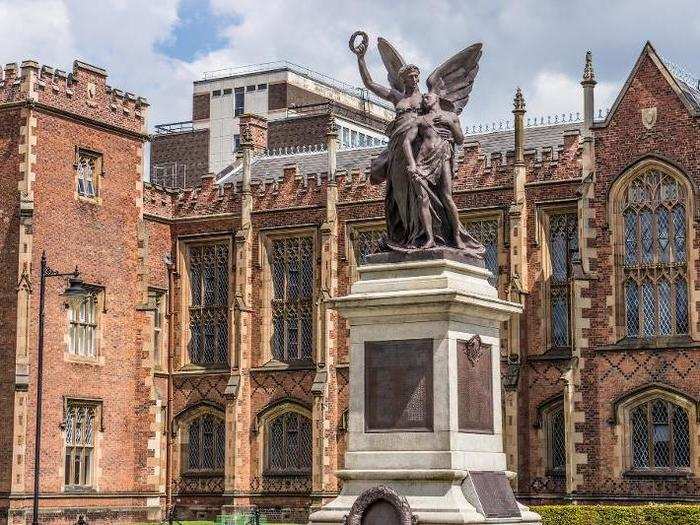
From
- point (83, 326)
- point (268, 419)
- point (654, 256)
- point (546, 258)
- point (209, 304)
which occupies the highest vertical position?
point (546, 258)

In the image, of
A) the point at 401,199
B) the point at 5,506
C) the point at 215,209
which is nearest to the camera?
the point at 401,199

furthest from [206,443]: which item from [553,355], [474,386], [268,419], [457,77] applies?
[474,386]

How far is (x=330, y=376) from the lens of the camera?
46.6m

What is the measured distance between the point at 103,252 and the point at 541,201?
12842mm

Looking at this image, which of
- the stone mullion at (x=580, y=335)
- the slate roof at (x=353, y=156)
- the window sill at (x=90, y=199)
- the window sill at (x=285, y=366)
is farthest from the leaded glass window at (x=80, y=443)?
the stone mullion at (x=580, y=335)

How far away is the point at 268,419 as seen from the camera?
4812 cm

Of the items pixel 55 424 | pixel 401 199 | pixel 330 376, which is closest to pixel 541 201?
pixel 330 376

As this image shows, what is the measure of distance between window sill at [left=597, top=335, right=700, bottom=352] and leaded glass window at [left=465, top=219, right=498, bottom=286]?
5.32 m

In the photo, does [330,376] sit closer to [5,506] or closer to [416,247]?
[5,506]

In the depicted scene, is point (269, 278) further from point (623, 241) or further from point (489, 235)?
point (623, 241)

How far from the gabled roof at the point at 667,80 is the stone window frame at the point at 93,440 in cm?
1621

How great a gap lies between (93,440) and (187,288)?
26.2ft

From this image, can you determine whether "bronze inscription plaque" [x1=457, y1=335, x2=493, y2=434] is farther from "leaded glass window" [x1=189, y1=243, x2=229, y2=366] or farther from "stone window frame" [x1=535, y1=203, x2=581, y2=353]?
"leaded glass window" [x1=189, y1=243, x2=229, y2=366]

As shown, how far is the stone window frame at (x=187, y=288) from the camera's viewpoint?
49.2m
